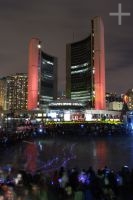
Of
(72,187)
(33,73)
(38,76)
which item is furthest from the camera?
(38,76)

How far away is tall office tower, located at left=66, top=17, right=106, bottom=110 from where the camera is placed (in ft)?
393

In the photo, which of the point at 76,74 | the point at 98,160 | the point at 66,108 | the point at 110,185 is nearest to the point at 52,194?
the point at 110,185

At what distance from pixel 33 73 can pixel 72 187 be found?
127641mm

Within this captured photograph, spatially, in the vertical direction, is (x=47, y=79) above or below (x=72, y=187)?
above

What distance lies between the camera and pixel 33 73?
5404 inches

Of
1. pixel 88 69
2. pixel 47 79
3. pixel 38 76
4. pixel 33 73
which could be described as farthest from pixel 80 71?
pixel 47 79

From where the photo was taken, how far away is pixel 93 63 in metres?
122

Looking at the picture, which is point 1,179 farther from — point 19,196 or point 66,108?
point 66,108

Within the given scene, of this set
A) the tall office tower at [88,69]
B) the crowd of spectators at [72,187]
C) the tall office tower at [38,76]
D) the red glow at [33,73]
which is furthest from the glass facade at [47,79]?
the crowd of spectators at [72,187]

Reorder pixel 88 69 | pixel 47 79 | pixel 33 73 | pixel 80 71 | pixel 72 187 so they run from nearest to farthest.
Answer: pixel 72 187 → pixel 88 69 → pixel 33 73 → pixel 80 71 → pixel 47 79

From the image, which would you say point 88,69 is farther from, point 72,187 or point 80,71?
point 72,187

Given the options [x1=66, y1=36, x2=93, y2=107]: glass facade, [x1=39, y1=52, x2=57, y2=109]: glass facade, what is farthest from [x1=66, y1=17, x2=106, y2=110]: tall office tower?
[x1=39, y1=52, x2=57, y2=109]: glass facade

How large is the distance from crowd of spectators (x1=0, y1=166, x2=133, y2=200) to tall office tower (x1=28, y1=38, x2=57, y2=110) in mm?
111131

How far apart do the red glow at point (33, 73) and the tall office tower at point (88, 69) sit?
1544cm
